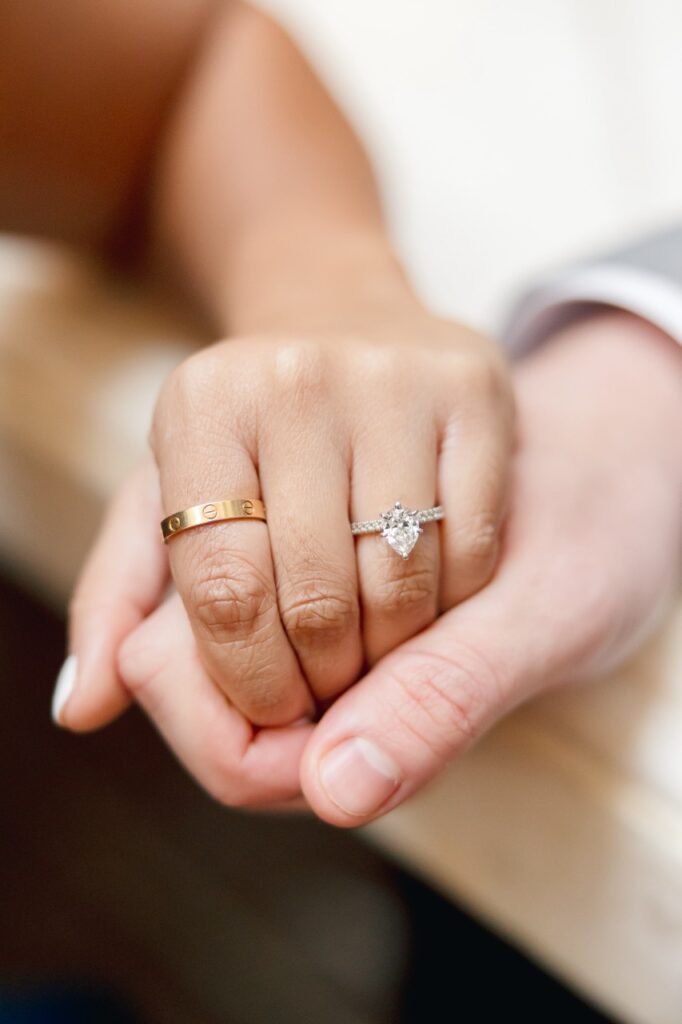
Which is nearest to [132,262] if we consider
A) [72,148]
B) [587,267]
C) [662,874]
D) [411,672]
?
[72,148]

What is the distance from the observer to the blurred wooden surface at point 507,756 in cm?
54

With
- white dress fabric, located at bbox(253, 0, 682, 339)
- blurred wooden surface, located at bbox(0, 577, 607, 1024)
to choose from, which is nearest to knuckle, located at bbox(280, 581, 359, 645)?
white dress fabric, located at bbox(253, 0, 682, 339)

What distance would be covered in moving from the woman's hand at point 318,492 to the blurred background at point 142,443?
237 millimetres

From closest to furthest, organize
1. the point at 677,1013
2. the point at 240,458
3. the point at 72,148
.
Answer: the point at 240,458, the point at 677,1013, the point at 72,148

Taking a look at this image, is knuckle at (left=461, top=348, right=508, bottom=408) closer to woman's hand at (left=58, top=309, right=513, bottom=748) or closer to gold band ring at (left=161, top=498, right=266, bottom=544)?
woman's hand at (left=58, top=309, right=513, bottom=748)

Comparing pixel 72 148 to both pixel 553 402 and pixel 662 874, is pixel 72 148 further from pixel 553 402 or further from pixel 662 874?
pixel 662 874

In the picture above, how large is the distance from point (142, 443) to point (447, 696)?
13.3 inches

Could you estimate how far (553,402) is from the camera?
2.01 ft

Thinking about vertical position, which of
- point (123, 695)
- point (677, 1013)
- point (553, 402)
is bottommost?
point (677, 1013)

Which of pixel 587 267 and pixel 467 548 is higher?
pixel 587 267

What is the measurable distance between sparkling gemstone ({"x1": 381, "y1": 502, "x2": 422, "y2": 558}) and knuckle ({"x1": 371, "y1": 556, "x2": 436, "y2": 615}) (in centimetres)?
1

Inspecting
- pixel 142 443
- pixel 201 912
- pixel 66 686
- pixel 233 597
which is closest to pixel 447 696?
pixel 233 597

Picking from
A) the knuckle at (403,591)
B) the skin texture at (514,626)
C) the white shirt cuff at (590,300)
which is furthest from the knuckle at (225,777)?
the white shirt cuff at (590,300)

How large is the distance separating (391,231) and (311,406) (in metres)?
0.40
